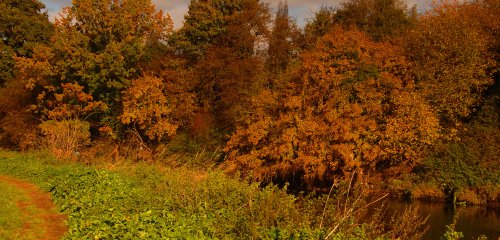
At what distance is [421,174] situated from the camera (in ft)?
86.9

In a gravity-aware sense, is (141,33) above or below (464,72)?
above

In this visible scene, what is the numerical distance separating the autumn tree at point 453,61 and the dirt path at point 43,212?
1938 cm

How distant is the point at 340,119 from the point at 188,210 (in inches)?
566

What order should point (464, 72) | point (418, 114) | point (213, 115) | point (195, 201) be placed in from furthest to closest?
1. point (213, 115)
2. point (464, 72)
3. point (418, 114)
4. point (195, 201)

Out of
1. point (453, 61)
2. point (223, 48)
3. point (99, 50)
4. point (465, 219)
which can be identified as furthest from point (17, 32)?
point (465, 219)

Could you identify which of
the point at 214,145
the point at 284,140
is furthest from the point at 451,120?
the point at 214,145

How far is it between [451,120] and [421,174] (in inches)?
148

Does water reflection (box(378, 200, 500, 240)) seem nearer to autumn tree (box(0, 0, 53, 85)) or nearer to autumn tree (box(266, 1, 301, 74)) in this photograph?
autumn tree (box(266, 1, 301, 74))

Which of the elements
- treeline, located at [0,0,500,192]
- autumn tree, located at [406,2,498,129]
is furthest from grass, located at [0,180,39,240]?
autumn tree, located at [406,2,498,129]

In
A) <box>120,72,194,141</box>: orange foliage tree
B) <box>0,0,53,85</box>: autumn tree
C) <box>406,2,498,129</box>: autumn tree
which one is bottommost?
<box>120,72,194,141</box>: orange foliage tree

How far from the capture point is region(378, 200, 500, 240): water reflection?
57.9ft

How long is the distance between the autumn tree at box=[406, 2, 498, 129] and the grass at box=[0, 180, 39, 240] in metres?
20.1

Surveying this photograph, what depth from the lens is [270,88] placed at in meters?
30.1

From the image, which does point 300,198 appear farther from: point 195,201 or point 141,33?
point 141,33
